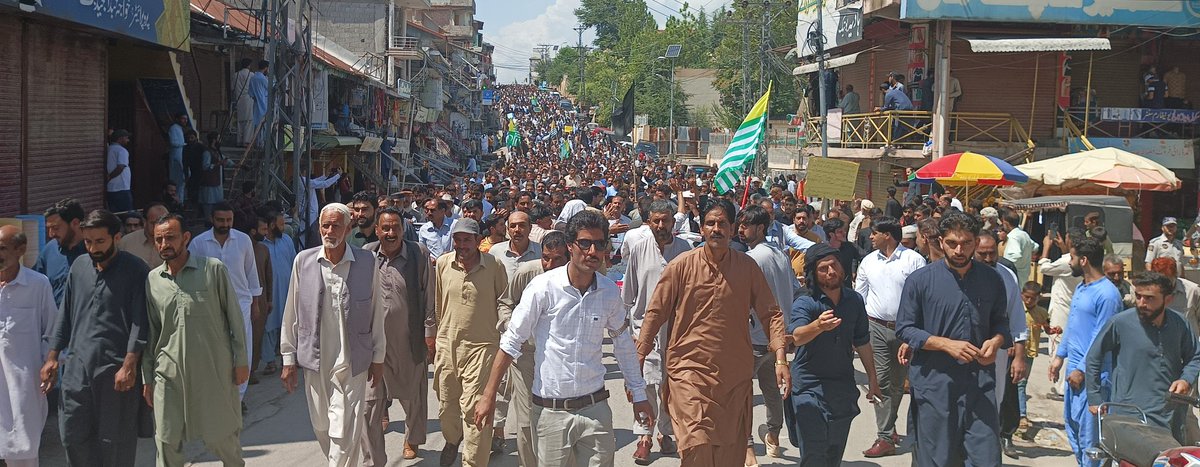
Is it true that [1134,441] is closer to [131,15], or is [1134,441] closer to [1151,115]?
[131,15]

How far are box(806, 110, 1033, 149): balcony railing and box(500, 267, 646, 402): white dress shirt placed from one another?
60.2 ft

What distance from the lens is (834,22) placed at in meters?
27.2

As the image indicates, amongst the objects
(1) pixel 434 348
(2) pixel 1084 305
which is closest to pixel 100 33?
(1) pixel 434 348

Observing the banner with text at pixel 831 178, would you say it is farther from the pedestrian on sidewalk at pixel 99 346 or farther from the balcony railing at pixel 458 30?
the balcony railing at pixel 458 30

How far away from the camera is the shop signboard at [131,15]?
10.2m

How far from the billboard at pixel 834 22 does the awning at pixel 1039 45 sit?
3341mm

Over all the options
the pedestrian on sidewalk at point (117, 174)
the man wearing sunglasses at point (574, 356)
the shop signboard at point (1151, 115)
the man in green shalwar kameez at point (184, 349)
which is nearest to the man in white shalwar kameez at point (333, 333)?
the man in green shalwar kameez at point (184, 349)

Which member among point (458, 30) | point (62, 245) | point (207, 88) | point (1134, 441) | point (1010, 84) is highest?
point (458, 30)

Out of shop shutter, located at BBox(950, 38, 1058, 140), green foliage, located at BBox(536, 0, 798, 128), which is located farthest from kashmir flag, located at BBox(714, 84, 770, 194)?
green foliage, located at BBox(536, 0, 798, 128)

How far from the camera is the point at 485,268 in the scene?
22.9 ft

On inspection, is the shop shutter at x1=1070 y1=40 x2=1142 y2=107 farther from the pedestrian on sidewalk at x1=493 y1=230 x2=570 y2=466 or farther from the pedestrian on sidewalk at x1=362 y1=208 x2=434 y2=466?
the pedestrian on sidewalk at x1=362 y1=208 x2=434 y2=466

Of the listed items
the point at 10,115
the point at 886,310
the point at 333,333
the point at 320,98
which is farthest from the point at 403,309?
the point at 320,98

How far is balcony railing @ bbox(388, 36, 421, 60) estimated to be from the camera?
37.7m

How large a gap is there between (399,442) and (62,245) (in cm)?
276
